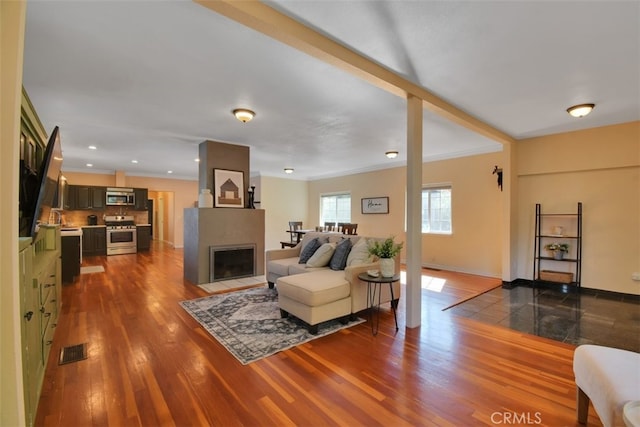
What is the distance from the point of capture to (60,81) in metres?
2.82

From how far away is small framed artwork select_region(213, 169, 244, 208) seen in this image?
5.11 metres

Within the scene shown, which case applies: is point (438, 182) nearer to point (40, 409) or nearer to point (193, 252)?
point (193, 252)

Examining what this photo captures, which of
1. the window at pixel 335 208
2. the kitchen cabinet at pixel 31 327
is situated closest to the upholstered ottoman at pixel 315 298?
the kitchen cabinet at pixel 31 327

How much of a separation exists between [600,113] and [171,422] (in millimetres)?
5725

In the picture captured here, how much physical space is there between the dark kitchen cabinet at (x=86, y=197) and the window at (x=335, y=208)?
21.5 ft

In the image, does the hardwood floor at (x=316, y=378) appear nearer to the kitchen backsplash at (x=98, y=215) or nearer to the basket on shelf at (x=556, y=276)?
the basket on shelf at (x=556, y=276)

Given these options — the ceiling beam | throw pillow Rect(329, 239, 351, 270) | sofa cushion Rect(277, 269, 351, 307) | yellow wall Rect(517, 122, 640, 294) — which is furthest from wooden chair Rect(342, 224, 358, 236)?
the ceiling beam

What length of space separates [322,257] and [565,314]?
3.15m

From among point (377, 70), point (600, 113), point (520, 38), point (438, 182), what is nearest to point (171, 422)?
point (377, 70)

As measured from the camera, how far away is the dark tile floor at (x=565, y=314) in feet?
9.37

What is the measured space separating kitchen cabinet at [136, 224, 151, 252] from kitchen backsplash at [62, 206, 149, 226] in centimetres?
38

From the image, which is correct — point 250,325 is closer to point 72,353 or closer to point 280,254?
point 72,353

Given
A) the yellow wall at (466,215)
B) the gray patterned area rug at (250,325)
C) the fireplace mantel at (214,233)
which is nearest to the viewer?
the gray patterned area rug at (250,325)

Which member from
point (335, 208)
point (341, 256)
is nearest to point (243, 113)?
point (341, 256)
